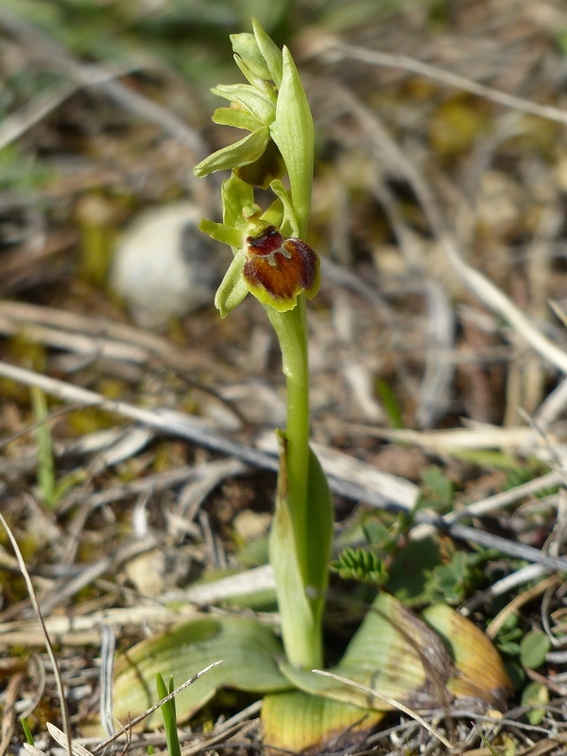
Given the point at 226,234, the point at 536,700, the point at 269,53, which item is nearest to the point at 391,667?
the point at 536,700

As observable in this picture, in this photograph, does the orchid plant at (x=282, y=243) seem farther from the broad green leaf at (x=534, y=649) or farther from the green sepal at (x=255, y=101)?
the broad green leaf at (x=534, y=649)

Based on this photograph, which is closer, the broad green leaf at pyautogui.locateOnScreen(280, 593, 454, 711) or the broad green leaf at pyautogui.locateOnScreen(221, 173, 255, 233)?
the broad green leaf at pyautogui.locateOnScreen(221, 173, 255, 233)

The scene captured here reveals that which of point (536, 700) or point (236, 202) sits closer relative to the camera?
point (236, 202)

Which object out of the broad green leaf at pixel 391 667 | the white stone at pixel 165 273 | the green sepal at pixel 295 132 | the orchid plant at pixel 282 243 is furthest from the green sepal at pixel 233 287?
the white stone at pixel 165 273

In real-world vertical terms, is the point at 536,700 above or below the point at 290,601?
below

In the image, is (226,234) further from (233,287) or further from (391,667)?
(391,667)

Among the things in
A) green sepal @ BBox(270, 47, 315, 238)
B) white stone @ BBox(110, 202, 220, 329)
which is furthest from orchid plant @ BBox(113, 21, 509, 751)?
white stone @ BBox(110, 202, 220, 329)

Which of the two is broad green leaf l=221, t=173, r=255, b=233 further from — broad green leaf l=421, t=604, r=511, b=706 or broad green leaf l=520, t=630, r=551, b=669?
broad green leaf l=520, t=630, r=551, b=669
